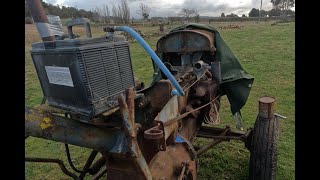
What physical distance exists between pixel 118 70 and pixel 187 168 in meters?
1.01

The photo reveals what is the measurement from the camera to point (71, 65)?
1.94m

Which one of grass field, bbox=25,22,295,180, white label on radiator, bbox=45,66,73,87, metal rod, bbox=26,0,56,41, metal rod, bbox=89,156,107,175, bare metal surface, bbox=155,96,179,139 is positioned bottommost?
grass field, bbox=25,22,295,180

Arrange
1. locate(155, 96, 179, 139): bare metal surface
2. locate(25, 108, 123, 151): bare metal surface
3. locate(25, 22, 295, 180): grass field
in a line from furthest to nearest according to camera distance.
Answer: locate(25, 22, 295, 180): grass field → locate(155, 96, 179, 139): bare metal surface → locate(25, 108, 123, 151): bare metal surface

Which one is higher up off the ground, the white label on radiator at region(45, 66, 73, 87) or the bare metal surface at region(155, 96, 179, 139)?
the white label on radiator at region(45, 66, 73, 87)

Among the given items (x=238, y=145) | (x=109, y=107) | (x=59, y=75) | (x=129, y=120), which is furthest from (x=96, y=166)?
(x=238, y=145)

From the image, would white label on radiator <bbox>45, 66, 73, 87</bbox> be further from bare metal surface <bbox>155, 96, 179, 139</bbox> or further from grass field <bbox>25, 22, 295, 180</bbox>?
grass field <bbox>25, 22, 295, 180</bbox>

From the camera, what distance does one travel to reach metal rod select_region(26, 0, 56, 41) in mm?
1977

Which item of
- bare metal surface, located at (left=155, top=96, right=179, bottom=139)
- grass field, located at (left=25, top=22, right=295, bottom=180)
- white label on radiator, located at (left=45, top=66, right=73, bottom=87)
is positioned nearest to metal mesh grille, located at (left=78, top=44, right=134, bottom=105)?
white label on radiator, located at (left=45, top=66, right=73, bottom=87)

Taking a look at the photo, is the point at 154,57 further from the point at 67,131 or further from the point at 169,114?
the point at 67,131

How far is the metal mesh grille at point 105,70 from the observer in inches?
76.7

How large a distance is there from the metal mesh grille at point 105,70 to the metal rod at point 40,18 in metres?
0.40

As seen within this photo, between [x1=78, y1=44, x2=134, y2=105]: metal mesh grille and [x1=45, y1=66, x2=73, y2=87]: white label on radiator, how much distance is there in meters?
0.15

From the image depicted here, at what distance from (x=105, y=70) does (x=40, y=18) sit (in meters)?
0.57
